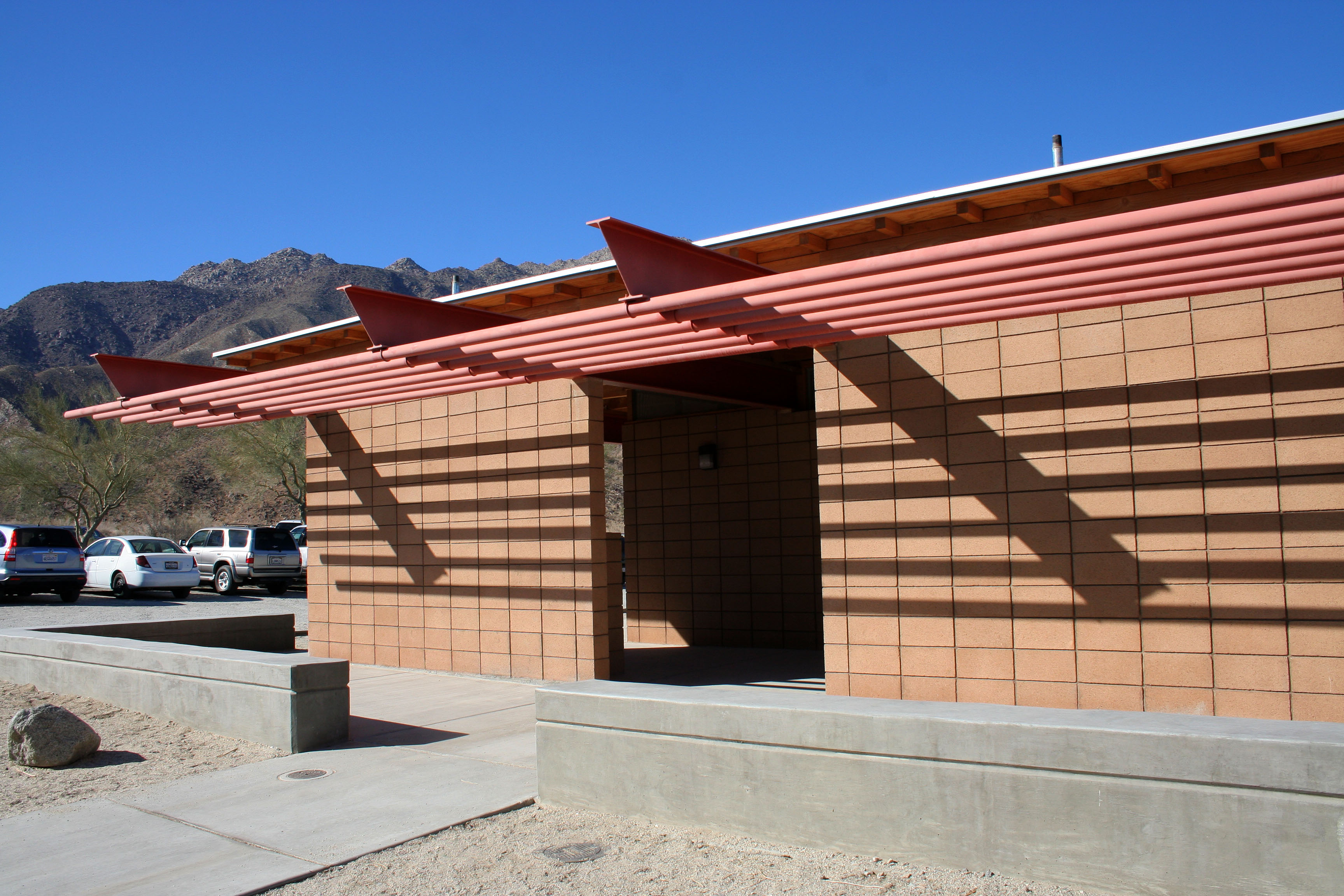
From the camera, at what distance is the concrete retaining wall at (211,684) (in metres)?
7.34

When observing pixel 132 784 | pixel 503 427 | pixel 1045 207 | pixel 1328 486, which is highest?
pixel 1045 207

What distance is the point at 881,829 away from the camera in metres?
4.57

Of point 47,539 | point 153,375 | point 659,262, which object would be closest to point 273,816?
point 659,262

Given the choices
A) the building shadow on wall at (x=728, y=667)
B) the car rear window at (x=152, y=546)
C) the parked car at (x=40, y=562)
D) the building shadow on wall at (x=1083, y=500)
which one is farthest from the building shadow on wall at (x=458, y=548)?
the car rear window at (x=152, y=546)

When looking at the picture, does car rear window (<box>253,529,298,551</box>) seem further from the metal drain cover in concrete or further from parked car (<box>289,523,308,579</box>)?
the metal drain cover in concrete

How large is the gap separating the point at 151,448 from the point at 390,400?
1676 inches

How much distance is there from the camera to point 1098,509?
732 centimetres

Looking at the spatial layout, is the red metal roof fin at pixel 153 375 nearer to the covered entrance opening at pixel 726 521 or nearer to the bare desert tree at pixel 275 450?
the covered entrance opening at pixel 726 521

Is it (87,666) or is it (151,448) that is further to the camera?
(151,448)

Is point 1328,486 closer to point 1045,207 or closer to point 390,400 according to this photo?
point 1045,207

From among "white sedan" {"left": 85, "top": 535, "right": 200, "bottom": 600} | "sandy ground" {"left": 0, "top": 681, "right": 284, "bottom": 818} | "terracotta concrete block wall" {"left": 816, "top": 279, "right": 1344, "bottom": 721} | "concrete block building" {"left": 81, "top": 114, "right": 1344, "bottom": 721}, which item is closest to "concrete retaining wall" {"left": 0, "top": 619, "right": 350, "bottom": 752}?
"sandy ground" {"left": 0, "top": 681, "right": 284, "bottom": 818}

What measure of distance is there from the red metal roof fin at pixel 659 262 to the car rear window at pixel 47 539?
20.0 metres

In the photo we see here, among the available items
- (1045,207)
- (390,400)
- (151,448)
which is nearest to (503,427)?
(390,400)

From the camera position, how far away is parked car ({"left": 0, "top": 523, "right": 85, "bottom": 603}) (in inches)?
831
